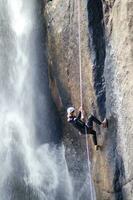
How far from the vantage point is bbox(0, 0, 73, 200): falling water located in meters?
18.6

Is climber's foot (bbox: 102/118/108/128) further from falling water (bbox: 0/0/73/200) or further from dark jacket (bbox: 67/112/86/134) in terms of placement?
falling water (bbox: 0/0/73/200)

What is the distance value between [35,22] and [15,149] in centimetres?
476

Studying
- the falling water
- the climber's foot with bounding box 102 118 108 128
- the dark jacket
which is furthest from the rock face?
the falling water

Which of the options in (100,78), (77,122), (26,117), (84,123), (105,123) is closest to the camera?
(105,123)

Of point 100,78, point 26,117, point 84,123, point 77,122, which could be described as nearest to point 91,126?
point 84,123

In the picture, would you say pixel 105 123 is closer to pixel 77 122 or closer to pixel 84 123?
pixel 84 123

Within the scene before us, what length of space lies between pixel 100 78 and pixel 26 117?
504 cm

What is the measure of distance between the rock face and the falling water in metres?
0.77

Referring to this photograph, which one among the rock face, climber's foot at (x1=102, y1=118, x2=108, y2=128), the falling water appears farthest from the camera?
the falling water

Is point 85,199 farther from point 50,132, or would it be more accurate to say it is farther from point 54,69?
point 54,69

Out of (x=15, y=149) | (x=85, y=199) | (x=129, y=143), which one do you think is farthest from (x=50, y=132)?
(x=129, y=143)

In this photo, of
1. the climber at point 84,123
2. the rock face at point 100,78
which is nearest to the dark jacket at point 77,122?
the climber at point 84,123

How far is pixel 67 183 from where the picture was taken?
59.4ft

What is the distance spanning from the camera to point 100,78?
14.9 metres
